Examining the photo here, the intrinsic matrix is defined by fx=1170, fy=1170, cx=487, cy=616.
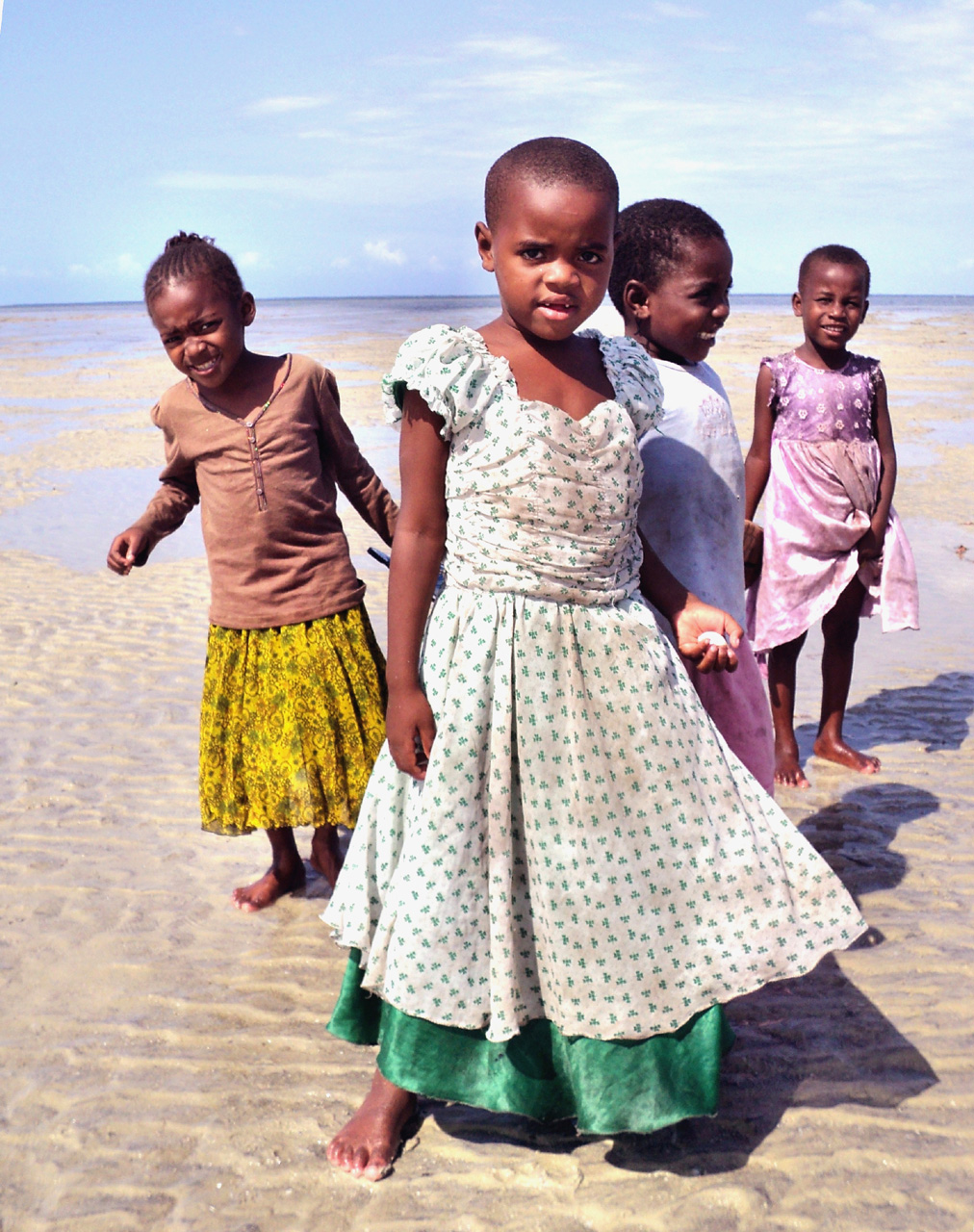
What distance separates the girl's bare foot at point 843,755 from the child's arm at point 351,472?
2.35 meters

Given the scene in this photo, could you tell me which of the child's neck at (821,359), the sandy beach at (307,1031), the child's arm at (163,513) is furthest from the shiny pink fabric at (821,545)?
the child's arm at (163,513)

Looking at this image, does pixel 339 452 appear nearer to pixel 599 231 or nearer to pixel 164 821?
pixel 599 231

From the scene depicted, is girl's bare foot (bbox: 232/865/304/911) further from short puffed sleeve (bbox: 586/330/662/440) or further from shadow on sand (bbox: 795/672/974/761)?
shadow on sand (bbox: 795/672/974/761)

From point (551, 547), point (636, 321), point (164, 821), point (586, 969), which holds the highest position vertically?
point (636, 321)

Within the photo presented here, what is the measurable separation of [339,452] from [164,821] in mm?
1754

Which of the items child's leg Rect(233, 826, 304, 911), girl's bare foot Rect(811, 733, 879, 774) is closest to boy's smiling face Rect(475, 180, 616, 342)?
child's leg Rect(233, 826, 304, 911)

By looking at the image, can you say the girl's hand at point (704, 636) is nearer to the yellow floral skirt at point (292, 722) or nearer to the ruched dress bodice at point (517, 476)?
the ruched dress bodice at point (517, 476)

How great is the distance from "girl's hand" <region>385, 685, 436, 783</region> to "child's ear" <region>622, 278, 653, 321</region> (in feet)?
3.47

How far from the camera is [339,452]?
131 inches

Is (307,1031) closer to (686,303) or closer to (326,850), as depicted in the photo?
(326,850)

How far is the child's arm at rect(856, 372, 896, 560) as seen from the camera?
14.8ft

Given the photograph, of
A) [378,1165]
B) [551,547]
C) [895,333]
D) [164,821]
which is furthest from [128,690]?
[895,333]

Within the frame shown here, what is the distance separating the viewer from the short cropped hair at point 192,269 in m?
3.12

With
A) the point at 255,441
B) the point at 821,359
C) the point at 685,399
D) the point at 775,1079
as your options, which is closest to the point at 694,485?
the point at 685,399
